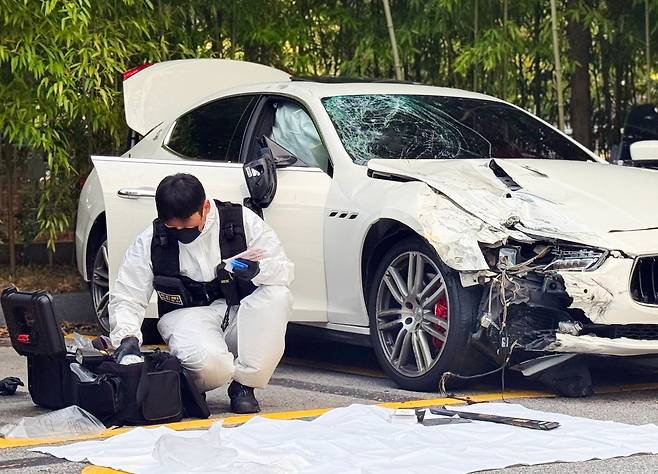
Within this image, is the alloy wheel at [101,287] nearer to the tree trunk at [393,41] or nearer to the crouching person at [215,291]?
the crouching person at [215,291]

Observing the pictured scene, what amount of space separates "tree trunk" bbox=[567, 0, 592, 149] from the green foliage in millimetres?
121

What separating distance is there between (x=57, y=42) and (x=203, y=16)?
1.76 metres

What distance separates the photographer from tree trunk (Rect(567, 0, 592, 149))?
11062 millimetres

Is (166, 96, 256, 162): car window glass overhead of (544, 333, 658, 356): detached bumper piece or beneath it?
overhead

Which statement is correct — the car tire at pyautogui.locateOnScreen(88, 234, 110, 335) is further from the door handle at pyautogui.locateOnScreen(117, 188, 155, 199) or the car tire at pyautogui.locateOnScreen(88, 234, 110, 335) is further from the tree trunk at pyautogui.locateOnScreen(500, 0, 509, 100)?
the tree trunk at pyautogui.locateOnScreen(500, 0, 509, 100)

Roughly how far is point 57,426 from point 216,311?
1016 mm

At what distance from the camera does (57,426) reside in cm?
575

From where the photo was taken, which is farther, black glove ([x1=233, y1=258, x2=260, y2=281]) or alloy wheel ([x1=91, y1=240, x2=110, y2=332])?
alloy wheel ([x1=91, y1=240, x2=110, y2=332])

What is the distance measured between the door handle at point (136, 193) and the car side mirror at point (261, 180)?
0.63m

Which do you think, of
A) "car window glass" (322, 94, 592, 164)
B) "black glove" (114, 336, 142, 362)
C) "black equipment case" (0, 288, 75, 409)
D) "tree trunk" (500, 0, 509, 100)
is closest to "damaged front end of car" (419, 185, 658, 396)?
"car window glass" (322, 94, 592, 164)

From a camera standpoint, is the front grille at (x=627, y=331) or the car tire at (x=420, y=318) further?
the car tire at (x=420, y=318)

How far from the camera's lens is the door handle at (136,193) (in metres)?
7.77

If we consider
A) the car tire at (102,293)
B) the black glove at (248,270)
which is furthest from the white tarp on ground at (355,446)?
the car tire at (102,293)

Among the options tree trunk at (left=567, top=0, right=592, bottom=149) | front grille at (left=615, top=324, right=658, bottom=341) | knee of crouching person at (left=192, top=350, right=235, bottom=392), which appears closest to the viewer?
knee of crouching person at (left=192, top=350, right=235, bottom=392)
